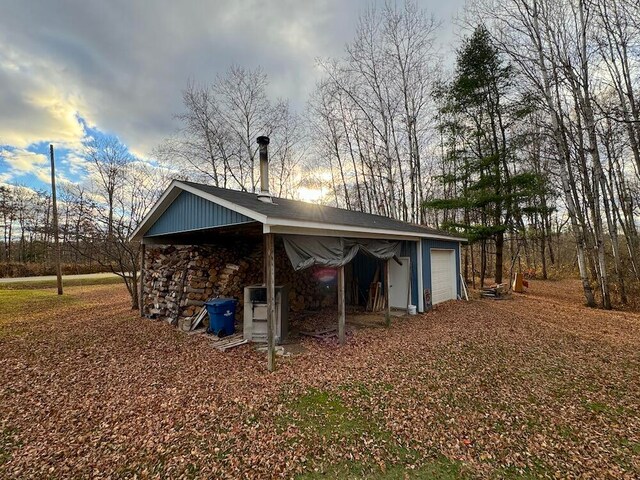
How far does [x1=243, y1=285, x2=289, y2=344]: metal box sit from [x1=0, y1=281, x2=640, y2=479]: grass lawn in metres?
0.49

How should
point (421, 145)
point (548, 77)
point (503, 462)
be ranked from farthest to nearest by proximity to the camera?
point (421, 145) < point (548, 77) < point (503, 462)

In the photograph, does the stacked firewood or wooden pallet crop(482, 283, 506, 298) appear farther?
wooden pallet crop(482, 283, 506, 298)

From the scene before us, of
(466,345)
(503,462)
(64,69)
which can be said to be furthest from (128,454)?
(64,69)

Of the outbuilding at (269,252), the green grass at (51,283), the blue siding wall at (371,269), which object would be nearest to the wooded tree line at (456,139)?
the outbuilding at (269,252)

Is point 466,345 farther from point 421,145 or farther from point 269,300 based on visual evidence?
point 421,145

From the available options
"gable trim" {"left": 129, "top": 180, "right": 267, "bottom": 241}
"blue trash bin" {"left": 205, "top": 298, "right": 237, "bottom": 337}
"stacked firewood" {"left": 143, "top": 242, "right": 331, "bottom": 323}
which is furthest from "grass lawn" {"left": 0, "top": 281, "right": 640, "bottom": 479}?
"gable trim" {"left": 129, "top": 180, "right": 267, "bottom": 241}

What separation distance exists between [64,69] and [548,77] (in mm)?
15546

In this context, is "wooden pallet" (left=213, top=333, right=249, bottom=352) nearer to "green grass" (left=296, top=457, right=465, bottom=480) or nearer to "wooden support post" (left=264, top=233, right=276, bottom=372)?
"wooden support post" (left=264, top=233, right=276, bottom=372)

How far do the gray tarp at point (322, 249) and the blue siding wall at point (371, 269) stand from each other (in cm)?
249

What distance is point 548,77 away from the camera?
988 cm

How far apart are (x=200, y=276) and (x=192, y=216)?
1850 millimetres

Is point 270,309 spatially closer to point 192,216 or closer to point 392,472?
point 392,472

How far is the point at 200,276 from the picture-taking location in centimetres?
745

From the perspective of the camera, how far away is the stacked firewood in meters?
7.46
